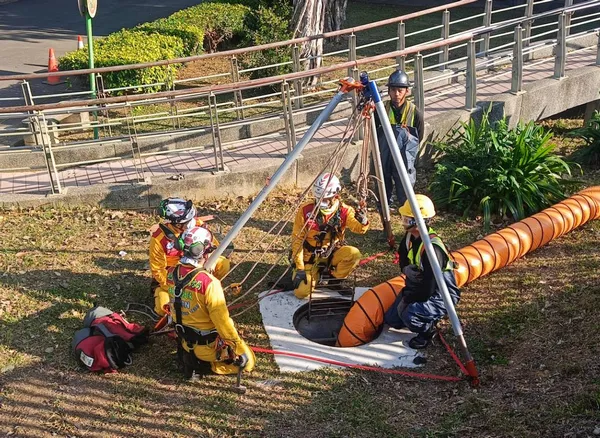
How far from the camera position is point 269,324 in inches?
277

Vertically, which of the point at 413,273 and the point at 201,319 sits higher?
the point at 413,273

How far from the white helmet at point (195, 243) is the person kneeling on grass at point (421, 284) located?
5.97 ft

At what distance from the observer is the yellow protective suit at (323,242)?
7.27 meters

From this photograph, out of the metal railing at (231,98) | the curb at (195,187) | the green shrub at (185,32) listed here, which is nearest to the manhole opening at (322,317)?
the curb at (195,187)

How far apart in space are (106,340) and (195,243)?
1.29 metres

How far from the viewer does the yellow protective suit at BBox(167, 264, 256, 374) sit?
19.3ft

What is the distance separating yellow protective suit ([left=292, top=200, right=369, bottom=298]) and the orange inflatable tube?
0.57m

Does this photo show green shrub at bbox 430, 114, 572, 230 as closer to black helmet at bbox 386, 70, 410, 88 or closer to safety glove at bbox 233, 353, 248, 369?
black helmet at bbox 386, 70, 410, 88

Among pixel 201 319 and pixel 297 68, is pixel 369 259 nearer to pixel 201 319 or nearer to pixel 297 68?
pixel 201 319

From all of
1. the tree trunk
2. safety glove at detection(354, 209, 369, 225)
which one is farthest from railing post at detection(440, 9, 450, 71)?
safety glove at detection(354, 209, 369, 225)

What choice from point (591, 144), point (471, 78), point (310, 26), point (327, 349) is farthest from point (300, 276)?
point (310, 26)

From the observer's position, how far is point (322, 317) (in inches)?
292

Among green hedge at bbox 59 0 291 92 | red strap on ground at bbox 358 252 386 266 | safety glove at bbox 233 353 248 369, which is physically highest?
green hedge at bbox 59 0 291 92

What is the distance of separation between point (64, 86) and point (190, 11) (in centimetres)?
378
